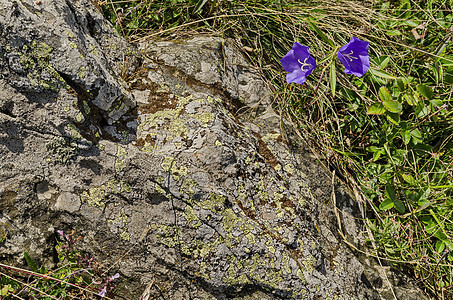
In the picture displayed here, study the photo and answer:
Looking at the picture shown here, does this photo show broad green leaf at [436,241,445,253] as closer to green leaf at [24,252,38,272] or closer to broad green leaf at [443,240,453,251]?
broad green leaf at [443,240,453,251]

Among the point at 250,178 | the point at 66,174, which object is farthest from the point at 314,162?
the point at 66,174

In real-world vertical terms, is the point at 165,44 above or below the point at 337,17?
above

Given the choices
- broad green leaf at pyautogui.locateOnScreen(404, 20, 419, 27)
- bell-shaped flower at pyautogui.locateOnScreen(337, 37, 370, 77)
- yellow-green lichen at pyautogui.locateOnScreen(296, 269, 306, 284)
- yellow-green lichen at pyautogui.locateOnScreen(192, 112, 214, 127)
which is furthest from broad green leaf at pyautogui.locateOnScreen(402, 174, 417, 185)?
yellow-green lichen at pyautogui.locateOnScreen(192, 112, 214, 127)

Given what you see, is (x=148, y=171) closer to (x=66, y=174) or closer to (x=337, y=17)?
(x=66, y=174)

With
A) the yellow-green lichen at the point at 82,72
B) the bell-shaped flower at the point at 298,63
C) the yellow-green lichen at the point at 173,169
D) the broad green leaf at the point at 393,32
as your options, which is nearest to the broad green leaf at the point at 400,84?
the broad green leaf at the point at 393,32

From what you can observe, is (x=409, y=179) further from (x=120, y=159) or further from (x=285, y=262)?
(x=120, y=159)

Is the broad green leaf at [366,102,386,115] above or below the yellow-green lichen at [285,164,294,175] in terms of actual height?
above

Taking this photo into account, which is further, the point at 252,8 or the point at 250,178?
the point at 252,8
